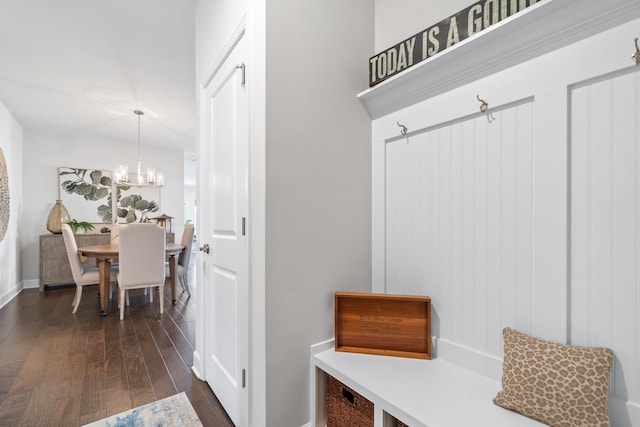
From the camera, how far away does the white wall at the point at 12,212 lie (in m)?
3.80

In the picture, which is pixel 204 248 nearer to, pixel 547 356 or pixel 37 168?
pixel 547 356

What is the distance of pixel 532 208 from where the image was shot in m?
1.04

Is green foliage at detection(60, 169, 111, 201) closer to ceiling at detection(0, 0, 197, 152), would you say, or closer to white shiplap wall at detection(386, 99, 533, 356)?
ceiling at detection(0, 0, 197, 152)

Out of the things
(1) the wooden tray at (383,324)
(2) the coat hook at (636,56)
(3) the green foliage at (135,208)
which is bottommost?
(1) the wooden tray at (383,324)

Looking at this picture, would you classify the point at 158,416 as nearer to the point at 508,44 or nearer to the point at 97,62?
the point at 508,44

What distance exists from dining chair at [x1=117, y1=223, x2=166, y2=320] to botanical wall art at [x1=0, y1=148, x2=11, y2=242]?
1908mm

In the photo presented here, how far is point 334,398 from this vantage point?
1.27 meters

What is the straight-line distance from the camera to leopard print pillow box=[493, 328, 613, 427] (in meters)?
0.82

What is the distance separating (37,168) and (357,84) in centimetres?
589

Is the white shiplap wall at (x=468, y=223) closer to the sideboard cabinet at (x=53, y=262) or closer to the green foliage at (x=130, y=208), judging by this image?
the sideboard cabinet at (x=53, y=262)

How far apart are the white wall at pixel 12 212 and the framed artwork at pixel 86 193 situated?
54cm

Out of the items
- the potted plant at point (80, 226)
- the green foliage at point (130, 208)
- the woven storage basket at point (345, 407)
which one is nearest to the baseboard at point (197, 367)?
the woven storage basket at point (345, 407)

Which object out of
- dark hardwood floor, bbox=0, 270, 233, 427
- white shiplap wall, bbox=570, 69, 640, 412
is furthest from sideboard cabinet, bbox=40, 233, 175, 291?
white shiplap wall, bbox=570, 69, 640, 412

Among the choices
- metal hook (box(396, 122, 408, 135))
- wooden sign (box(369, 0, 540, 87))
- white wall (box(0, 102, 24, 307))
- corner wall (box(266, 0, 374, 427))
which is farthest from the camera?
white wall (box(0, 102, 24, 307))
